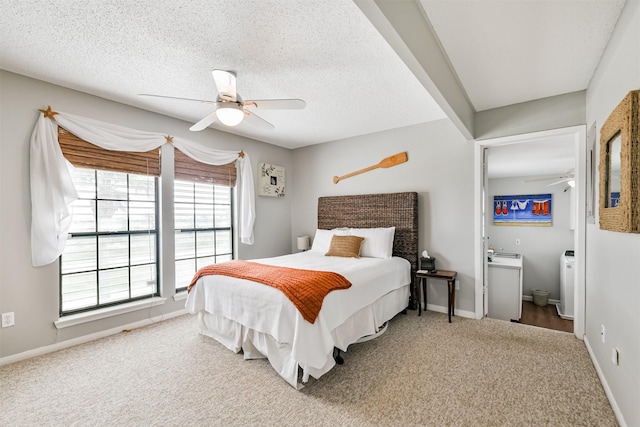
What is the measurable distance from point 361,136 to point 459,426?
363 centimetres

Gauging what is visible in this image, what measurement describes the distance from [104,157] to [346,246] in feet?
9.42

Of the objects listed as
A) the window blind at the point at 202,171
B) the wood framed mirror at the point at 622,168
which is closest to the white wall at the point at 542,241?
the wood framed mirror at the point at 622,168

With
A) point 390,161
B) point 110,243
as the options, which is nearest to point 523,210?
point 390,161

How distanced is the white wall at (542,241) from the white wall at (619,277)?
390cm

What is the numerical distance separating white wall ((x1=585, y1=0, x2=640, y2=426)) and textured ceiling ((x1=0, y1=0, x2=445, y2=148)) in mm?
1323

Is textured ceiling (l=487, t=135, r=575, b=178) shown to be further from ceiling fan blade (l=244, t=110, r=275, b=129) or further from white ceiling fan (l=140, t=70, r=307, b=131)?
ceiling fan blade (l=244, t=110, r=275, b=129)

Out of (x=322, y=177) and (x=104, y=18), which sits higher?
(x=104, y=18)

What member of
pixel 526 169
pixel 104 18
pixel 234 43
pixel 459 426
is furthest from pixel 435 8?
pixel 526 169

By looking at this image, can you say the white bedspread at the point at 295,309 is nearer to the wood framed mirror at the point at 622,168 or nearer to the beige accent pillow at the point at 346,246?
the beige accent pillow at the point at 346,246

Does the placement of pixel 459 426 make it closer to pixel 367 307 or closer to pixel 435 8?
pixel 367 307

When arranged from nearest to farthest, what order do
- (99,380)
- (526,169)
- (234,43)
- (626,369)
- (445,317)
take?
(626,369)
(234,43)
(99,380)
(445,317)
(526,169)

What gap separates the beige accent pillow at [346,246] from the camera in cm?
355

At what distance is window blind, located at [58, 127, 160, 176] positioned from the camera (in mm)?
2732

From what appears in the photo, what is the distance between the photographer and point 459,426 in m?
1.67
